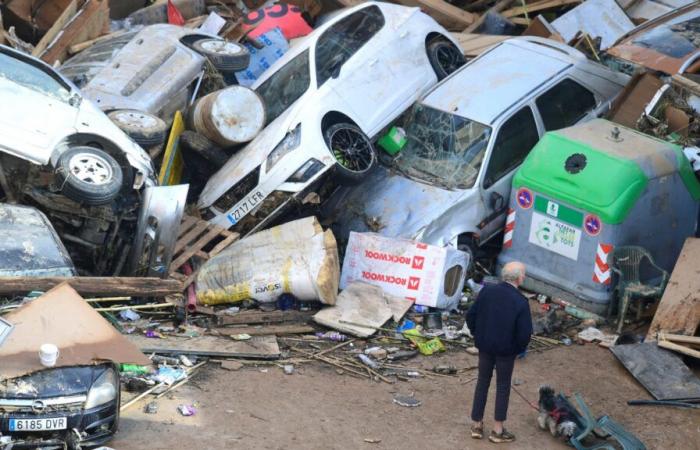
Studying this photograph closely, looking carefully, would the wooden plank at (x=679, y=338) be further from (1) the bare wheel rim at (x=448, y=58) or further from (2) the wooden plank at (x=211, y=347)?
(1) the bare wheel rim at (x=448, y=58)

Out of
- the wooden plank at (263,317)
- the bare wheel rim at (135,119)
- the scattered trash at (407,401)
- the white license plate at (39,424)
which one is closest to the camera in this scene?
the white license plate at (39,424)

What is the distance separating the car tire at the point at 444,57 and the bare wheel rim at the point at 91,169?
4.29m

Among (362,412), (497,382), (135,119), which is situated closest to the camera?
(497,382)

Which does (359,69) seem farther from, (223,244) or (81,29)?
(81,29)

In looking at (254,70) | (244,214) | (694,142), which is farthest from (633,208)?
(254,70)

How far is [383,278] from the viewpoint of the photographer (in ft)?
38.9

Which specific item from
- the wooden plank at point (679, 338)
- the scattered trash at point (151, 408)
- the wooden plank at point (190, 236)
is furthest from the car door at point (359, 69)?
the scattered trash at point (151, 408)

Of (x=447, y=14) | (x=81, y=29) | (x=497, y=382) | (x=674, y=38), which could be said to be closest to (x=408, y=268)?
(x=497, y=382)

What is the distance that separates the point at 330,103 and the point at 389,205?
1269 mm

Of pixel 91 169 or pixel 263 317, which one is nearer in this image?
pixel 91 169

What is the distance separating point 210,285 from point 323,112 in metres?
2.33

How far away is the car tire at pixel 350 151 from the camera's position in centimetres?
1237

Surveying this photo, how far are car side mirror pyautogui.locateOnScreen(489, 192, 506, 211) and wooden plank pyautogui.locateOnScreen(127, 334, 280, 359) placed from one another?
9.49 feet

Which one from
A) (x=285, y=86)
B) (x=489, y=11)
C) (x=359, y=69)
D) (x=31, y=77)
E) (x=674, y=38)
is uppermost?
(x=674, y=38)
